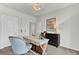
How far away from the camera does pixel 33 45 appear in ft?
6.01

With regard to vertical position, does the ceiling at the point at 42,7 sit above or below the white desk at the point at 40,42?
above

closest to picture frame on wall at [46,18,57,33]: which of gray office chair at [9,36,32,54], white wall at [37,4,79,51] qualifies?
white wall at [37,4,79,51]

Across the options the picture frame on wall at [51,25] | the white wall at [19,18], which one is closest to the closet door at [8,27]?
the white wall at [19,18]

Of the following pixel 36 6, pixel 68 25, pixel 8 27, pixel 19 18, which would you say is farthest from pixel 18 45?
pixel 68 25

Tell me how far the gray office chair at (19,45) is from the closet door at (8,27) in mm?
76

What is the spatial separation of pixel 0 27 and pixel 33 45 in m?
0.68

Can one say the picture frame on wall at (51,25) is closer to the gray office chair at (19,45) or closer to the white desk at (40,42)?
the white desk at (40,42)

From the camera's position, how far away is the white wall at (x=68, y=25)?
1.77 metres

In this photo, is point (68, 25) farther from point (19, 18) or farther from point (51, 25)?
point (19, 18)

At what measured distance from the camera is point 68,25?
1.82 meters

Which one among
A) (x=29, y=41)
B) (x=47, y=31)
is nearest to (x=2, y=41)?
(x=29, y=41)

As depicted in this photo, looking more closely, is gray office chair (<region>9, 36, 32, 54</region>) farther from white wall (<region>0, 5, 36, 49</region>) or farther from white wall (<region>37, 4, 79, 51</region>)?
white wall (<region>37, 4, 79, 51</region>)

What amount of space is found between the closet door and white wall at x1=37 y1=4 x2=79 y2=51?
0.48m

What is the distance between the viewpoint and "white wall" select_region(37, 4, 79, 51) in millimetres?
1767
